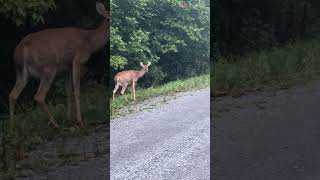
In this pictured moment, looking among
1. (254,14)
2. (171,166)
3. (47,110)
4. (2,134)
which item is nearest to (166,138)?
(171,166)

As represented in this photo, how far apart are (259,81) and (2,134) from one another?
2.94m

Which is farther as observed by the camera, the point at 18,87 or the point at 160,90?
the point at 160,90

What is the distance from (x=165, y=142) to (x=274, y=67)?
6.69 ft

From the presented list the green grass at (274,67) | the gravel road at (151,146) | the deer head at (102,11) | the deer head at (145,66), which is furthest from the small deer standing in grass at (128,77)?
the green grass at (274,67)

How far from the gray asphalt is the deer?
479 mm

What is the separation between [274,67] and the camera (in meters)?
6.44

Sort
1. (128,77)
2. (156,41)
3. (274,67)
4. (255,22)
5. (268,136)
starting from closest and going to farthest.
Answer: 1. (128,77)
2. (156,41)
3. (268,136)
4. (255,22)
5. (274,67)

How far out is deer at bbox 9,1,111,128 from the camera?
4.99m

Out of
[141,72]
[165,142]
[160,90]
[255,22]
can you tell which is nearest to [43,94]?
[141,72]

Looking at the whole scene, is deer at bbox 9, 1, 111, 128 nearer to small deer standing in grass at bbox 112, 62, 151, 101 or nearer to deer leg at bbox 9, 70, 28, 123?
deer leg at bbox 9, 70, 28, 123

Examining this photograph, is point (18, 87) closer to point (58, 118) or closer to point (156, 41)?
point (58, 118)

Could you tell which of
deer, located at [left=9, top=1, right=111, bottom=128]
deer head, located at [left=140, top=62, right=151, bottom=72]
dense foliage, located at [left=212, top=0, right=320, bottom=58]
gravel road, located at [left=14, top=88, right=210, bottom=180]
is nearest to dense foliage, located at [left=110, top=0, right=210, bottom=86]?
deer head, located at [left=140, top=62, right=151, bottom=72]

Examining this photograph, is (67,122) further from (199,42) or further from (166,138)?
(199,42)

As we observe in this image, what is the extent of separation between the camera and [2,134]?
16.0ft
